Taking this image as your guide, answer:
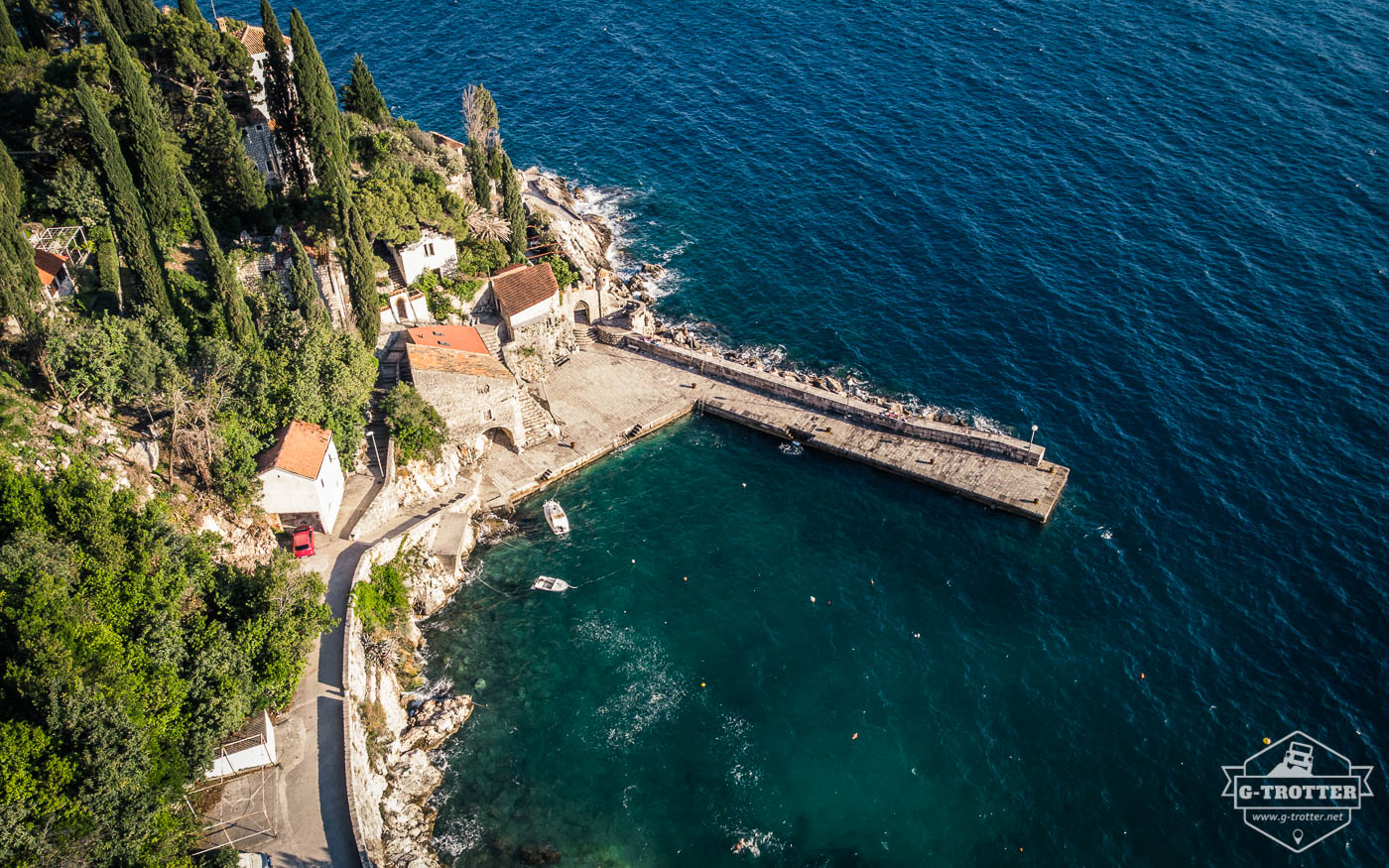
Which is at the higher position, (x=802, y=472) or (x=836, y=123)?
(x=836, y=123)

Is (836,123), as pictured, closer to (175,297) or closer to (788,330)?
(788,330)

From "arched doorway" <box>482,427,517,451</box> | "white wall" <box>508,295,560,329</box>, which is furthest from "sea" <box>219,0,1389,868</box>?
"white wall" <box>508,295,560,329</box>

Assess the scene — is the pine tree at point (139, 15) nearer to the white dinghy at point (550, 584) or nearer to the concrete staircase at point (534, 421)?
the concrete staircase at point (534, 421)

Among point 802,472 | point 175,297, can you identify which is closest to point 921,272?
point 802,472

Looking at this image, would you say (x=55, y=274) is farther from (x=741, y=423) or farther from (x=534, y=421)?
(x=741, y=423)

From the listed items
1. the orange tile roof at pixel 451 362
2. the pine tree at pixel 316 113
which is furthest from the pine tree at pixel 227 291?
the pine tree at pixel 316 113

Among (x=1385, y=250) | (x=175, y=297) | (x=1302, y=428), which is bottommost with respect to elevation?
(x=1302, y=428)
